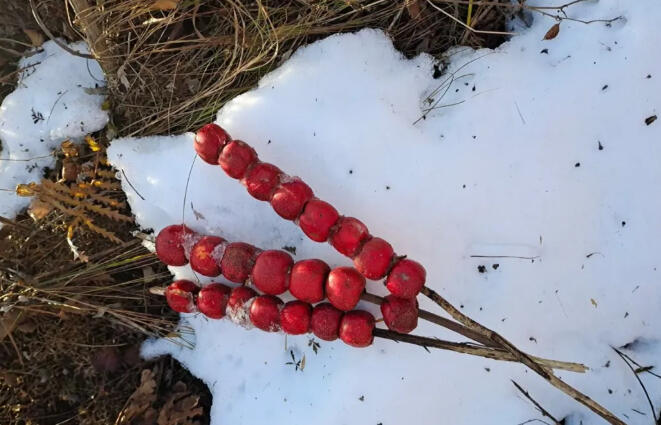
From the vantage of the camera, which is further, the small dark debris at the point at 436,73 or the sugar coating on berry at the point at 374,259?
the small dark debris at the point at 436,73

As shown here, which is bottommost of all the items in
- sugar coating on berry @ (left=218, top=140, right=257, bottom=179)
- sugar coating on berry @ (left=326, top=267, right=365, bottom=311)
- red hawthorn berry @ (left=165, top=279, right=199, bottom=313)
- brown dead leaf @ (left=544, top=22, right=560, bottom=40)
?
red hawthorn berry @ (left=165, top=279, right=199, bottom=313)

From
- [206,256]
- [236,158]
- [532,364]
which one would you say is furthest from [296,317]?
[532,364]

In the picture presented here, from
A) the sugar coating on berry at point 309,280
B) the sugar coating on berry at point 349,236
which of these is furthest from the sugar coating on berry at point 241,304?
the sugar coating on berry at point 349,236

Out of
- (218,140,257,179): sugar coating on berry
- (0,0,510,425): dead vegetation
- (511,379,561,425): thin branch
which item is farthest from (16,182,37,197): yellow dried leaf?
(511,379,561,425): thin branch

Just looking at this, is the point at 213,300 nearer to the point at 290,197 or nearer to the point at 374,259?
the point at 290,197

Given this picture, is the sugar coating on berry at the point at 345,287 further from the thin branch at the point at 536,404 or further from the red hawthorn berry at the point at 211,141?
the thin branch at the point at 536,404

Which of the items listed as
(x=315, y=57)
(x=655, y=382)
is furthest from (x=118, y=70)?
(x=655, y=382)

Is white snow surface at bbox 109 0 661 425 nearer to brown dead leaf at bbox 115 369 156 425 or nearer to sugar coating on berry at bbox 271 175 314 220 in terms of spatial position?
sugar coating on berry at bbox 271 175 314 220
